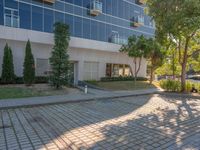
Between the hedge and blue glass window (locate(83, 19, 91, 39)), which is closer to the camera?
the hedge

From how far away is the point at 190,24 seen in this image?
1240cm

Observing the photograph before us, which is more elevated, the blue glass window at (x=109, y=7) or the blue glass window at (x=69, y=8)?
the blue glass window at (x=109, y=7)

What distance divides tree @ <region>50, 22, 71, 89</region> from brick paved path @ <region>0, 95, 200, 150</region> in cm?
709

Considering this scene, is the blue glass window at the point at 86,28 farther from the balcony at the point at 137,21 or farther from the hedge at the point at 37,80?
the balcony at the point at 137,21

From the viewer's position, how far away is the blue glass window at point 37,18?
18344 mm

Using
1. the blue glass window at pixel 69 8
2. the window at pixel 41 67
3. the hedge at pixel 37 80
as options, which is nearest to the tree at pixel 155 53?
the blue glass window at pixel 69 8

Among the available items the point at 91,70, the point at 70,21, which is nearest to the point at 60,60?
the point at 70,21

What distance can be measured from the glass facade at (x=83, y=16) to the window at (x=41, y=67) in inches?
128

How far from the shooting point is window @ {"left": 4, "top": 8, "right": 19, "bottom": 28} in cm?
1682

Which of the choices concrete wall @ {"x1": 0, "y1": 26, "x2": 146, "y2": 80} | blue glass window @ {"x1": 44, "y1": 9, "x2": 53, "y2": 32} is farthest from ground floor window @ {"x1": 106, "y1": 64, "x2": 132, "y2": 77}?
blue glass window @ {"x1": 44, "y1": 9, "x2": 53, "y2": 32}

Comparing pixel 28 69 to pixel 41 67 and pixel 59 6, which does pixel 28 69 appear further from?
pixel 59 6

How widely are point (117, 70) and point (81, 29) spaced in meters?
8.46

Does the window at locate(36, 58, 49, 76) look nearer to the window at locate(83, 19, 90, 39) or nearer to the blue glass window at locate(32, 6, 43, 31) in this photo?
the blue glass window at locate(32, 6, 43, 31)

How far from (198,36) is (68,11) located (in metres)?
13.9
